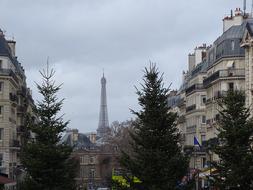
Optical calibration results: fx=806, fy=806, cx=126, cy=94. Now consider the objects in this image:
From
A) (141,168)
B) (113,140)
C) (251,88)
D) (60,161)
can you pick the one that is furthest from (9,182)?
(113,140)

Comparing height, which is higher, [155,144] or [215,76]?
[215,76]

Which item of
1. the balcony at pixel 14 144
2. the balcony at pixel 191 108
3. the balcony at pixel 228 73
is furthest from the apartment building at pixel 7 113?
the balcony at pixel 191 108

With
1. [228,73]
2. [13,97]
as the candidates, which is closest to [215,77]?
[228,73]

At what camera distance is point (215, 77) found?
89812 millimetres

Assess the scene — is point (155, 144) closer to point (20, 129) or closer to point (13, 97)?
point (13, 97)

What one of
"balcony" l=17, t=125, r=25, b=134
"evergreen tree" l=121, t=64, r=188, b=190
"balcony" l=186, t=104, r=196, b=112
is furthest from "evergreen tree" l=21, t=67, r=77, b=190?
"balcony" l=186, t=104, r=196, b=112

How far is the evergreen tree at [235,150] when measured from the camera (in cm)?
4594

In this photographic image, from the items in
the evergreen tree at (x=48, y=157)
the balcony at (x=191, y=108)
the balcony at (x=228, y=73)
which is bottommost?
the evergreen tree at (x=48, y=157)

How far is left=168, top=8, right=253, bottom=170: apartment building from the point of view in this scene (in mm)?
76250

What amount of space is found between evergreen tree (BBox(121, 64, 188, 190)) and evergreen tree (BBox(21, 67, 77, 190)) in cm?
713

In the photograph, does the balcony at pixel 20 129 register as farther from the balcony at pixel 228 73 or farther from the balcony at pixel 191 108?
the balcony at pixel 228 73

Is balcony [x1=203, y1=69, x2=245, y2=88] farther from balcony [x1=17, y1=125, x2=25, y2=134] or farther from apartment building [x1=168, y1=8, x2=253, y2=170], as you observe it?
balcony [x1=17, y1=125, x2=25, y2=134]

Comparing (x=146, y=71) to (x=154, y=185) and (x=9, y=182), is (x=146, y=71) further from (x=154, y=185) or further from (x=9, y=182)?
(x=9, y=182)

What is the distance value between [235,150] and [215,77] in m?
44.1
